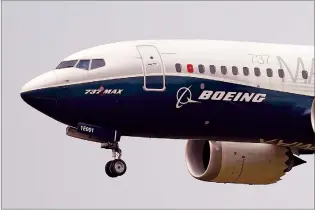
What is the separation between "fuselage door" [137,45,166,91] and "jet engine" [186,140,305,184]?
19.7ft

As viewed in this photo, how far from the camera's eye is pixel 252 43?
66438 millimetres

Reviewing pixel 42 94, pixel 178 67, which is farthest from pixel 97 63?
pixel 178 67

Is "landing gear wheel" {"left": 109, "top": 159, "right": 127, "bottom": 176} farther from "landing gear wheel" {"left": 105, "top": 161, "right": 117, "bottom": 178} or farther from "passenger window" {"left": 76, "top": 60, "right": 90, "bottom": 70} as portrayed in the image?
"passenger window" {"left": 76, "top": 60, "right": 90, "bottom": 70}

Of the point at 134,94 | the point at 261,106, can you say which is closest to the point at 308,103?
the point at 261,106

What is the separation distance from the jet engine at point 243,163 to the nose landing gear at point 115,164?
20.0 ft

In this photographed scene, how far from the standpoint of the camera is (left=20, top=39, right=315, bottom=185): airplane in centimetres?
6216

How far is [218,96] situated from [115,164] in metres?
4.23

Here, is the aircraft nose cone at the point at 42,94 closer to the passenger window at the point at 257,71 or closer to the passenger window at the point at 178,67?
the passenger window at the point at 178,67

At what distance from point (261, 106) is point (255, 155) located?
12.8 feet

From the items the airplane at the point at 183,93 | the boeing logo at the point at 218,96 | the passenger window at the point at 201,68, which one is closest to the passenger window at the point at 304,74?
the airplane at the point at 183,93

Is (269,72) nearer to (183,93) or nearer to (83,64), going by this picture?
(183,93)

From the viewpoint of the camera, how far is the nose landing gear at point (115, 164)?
62.5 m

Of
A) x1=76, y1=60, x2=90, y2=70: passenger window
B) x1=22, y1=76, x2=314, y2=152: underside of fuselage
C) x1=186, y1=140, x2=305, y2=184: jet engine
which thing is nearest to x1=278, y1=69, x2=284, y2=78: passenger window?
x1=22, y1=76, x2=314, y2=152: underside of fuselage

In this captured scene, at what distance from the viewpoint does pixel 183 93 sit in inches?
2484
